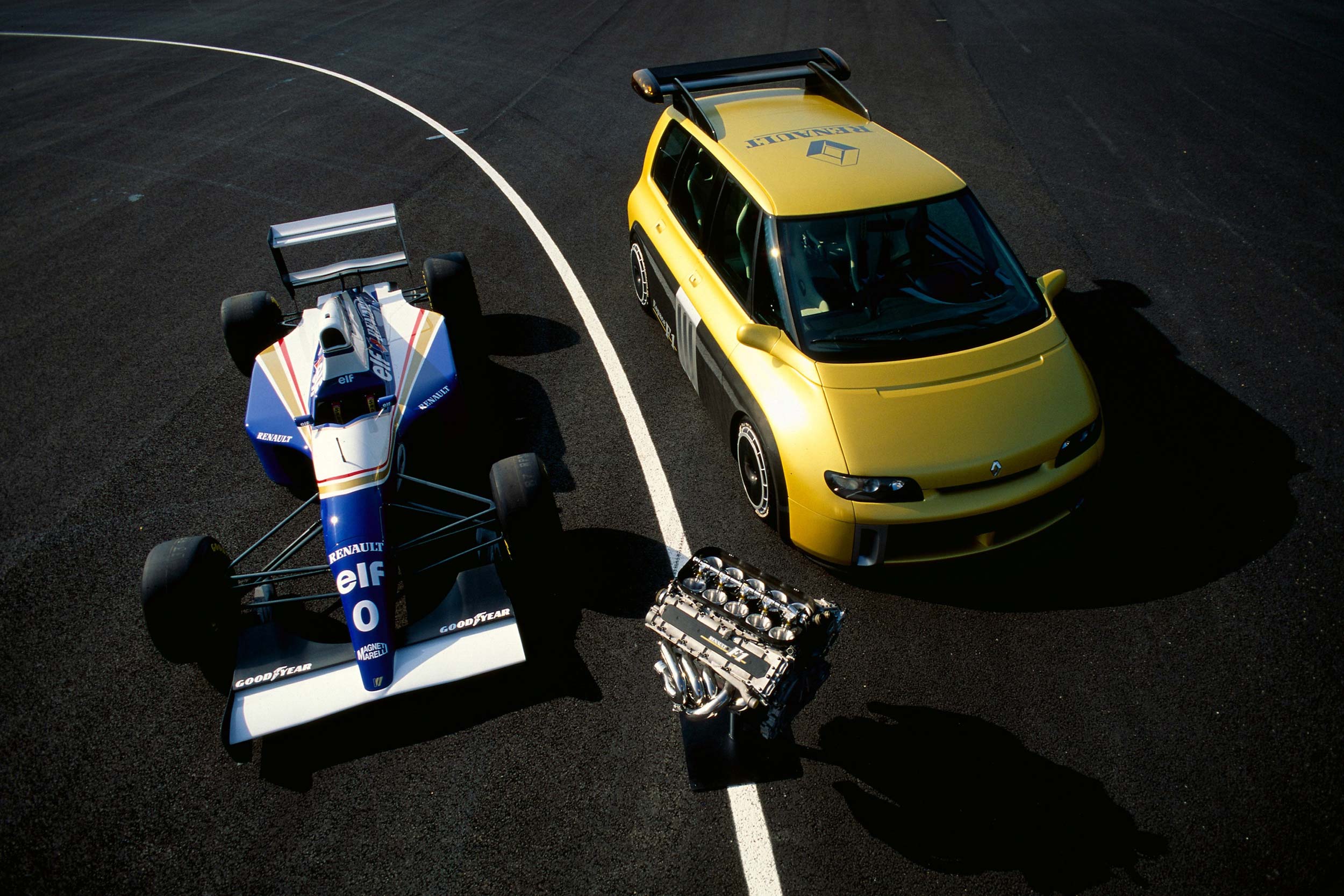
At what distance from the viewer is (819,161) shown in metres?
5.01

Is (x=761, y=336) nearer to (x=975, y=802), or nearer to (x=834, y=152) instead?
(x=834, y=152)

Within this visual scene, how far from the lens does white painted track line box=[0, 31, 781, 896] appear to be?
3.30m

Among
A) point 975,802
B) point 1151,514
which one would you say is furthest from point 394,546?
point 1151,514

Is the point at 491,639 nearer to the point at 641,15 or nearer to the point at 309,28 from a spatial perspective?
the point at 641,15

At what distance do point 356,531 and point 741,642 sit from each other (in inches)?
85.1

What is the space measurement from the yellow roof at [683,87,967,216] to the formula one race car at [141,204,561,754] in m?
2.34

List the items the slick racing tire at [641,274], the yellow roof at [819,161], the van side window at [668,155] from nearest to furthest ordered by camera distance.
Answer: the yellow roof at [819,161]
the van side window at [668,155]
the slick racing tire at [641,274]

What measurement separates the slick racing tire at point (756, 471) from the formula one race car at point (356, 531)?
1.25m

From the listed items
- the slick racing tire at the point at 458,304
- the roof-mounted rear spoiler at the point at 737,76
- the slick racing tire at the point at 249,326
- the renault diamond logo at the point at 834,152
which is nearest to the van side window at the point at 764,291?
the renault diamond logo at the point at 834,152

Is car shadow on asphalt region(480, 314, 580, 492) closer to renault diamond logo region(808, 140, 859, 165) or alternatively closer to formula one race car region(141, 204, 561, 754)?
formula one race car region(141, 204, 561, 754)

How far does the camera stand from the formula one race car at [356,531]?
3682mm

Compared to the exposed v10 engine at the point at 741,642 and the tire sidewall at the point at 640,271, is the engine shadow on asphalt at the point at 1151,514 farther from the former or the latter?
the tire sidewall at the point at 640,271

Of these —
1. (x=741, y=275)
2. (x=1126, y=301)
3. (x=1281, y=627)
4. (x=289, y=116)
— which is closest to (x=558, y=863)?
(x=741, y=275)

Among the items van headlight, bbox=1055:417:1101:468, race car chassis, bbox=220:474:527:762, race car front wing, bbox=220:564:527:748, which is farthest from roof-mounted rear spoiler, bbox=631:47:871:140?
race car front wing, bbox=220:564:527:748
